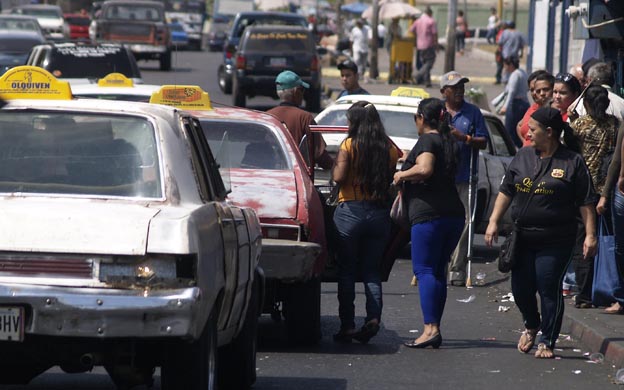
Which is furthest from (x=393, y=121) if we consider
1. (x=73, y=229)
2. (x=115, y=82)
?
(x=73, y=229)

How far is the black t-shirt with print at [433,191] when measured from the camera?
9.40m

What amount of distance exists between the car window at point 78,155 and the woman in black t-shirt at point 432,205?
3.10 meters

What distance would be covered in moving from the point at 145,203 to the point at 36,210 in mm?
Result: 511

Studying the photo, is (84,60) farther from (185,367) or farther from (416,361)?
(185,367)

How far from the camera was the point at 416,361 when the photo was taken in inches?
356

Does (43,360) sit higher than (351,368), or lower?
higher

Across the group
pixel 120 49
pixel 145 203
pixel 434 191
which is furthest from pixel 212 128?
pixel 120 49

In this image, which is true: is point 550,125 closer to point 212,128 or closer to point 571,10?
point 212,128

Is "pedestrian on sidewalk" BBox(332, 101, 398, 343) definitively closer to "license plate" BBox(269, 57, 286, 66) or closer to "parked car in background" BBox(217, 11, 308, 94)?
"license plate" BBox(269, 57, 286, 66)

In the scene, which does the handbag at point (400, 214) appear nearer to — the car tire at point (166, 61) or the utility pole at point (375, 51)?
the utility pole at point (375, 51)

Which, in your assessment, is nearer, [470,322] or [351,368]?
[351,368]

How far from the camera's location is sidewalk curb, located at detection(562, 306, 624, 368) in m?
9.09

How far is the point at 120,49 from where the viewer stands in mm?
22047

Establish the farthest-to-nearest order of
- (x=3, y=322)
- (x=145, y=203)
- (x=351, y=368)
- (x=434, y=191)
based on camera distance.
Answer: (x=434, y=191)
(x=351, y=368)
(x=145, y=203)
(x=3, y=322)
